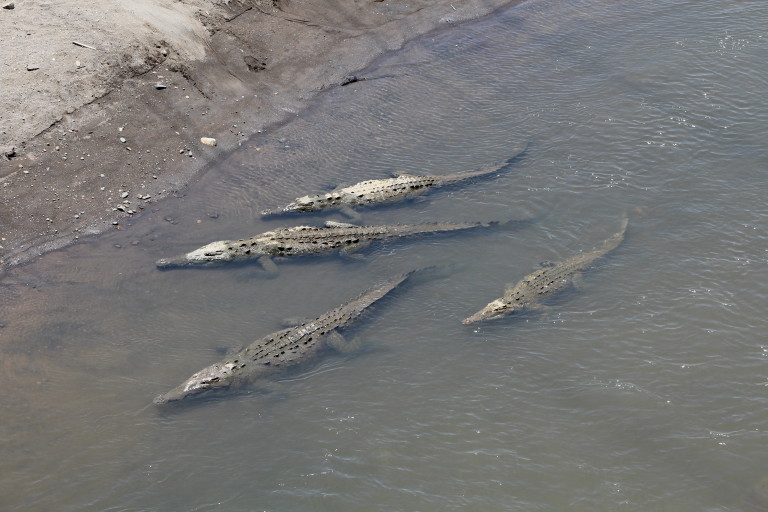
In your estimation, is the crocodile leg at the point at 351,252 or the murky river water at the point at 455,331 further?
the crocodile leg at the point at 351,252

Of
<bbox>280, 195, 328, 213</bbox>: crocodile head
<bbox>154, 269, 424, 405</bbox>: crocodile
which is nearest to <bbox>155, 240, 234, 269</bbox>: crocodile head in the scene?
<bbox>280, 195, 328, 213</bbox>: crocodile head

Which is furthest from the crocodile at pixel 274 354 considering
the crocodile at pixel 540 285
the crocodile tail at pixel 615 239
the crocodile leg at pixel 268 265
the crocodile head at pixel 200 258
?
the crocodile tail at pixel 615 239

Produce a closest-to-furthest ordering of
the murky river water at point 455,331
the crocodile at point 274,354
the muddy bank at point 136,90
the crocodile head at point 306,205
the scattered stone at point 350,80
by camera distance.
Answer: the murky river water at point 455,331 → the crocodile at point 274,354 → the muddy bank at point 136,90 → the crocodile head at point 306,205 → the scattered stone at point 350,80

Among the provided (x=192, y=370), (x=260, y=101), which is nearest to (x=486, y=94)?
(x=260, y=101)

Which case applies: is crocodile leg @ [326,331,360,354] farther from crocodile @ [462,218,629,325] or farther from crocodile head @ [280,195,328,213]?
crocodile head @ [280,195,328,213]

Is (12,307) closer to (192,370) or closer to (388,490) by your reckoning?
(192,370)

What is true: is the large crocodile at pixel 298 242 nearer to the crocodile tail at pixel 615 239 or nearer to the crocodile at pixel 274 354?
the crocodile at pixel 274 354
